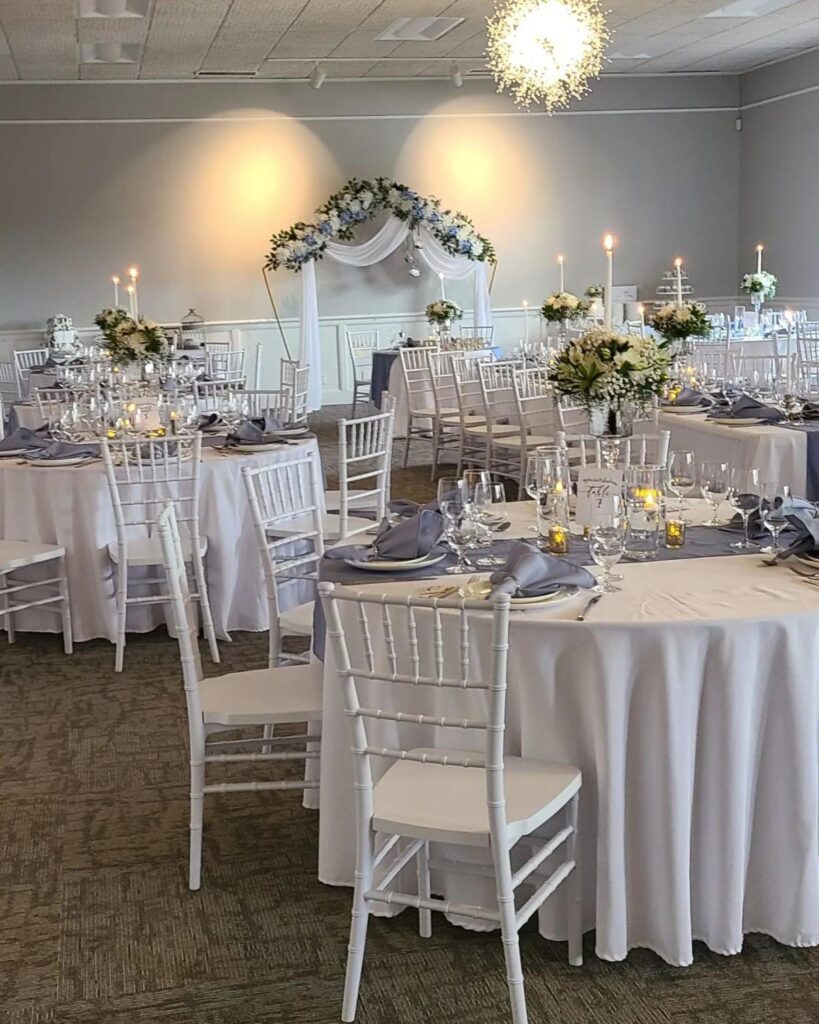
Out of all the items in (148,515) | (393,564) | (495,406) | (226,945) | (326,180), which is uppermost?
(326,180)

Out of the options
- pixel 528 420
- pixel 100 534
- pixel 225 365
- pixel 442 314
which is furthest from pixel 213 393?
pixel 442 314

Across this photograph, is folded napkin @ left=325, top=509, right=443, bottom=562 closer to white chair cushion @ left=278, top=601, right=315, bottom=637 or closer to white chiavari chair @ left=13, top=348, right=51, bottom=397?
white chair cushion @ left=278, top=601, right=315, bottom=637

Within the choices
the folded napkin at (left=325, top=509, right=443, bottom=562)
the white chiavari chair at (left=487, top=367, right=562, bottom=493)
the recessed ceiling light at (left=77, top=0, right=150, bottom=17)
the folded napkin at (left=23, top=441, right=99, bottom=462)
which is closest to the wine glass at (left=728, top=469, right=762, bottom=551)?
the folded napkin at (left=325, top=509, right=443, bottom=562)

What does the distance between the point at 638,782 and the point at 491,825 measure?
47cm

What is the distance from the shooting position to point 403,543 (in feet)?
10.7

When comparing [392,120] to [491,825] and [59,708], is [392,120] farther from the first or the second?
[491,825]

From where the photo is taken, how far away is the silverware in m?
2.70

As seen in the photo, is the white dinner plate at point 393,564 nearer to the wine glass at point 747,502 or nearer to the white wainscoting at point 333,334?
the wine glass at point 747,502

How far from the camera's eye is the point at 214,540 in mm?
5508

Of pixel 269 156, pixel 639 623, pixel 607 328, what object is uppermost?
pixel 269 156

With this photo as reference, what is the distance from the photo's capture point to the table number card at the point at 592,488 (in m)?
3.22

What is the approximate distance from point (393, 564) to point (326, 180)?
1123 cm

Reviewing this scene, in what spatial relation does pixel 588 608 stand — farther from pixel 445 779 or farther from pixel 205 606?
pixel 205 606

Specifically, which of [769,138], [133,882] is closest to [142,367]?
[133,882]
